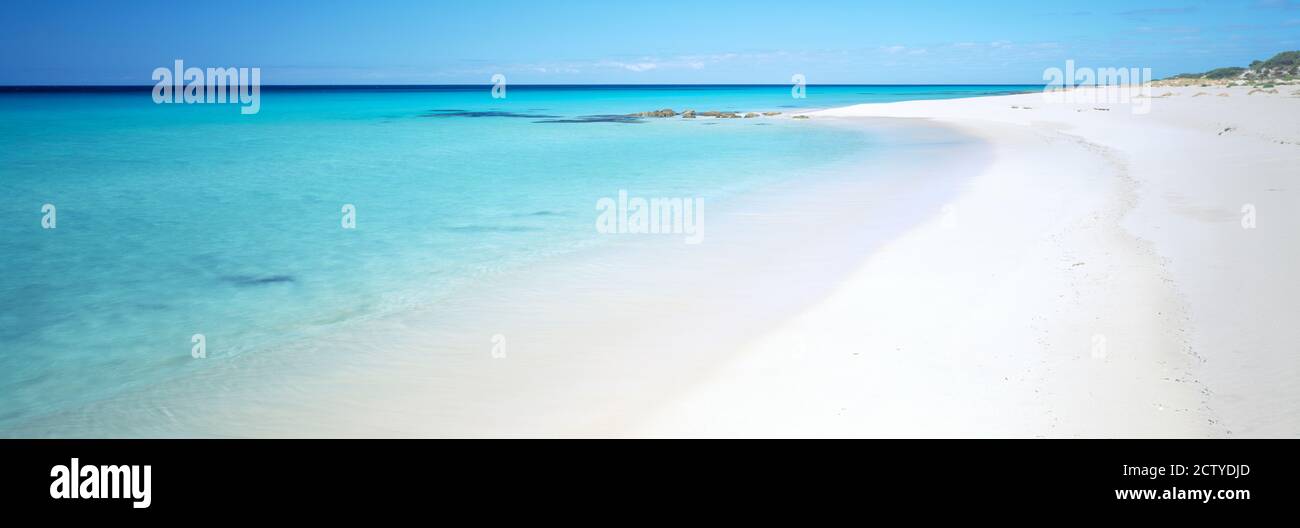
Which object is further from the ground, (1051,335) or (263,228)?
(263,228)

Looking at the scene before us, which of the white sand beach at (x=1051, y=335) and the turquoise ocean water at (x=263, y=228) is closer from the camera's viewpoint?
the white sand beach at (x=1051, y=335)

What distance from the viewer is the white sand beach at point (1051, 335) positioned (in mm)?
4672

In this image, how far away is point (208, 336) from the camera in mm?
6676

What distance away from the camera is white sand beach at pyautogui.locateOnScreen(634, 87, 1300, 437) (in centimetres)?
467

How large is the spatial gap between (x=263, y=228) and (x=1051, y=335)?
11064 millimetres

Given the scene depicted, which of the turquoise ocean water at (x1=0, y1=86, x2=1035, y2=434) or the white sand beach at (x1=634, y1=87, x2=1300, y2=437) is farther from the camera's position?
the turquoise ocean water at (x1=0, y1=86, x2=1035, y2=434)

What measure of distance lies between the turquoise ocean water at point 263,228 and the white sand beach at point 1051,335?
4.12 m

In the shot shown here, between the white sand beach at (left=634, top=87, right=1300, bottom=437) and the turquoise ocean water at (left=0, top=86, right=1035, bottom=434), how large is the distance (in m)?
4.12

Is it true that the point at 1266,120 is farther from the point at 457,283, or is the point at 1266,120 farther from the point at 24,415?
the point at 24,415

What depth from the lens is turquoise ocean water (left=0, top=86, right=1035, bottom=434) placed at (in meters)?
6.64

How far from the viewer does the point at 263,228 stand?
11852mm

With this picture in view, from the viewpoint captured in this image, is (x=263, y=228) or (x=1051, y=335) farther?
(x=263, y=228)

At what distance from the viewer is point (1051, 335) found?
5.95 meters
